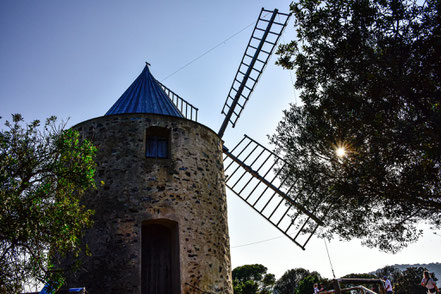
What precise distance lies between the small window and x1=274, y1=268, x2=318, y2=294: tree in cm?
3040

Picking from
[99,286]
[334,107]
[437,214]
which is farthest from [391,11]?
[99,286]

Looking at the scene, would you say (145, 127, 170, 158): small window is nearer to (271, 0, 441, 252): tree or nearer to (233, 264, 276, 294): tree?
(271, 0, 441, 252): tree

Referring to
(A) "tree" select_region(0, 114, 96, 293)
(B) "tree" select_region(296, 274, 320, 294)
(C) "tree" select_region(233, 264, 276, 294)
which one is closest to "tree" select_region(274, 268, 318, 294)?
(C) "tree" select_region(233, 264, 276, 294)

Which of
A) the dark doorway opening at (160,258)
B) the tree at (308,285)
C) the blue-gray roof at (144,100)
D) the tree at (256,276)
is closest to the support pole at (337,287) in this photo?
the dark doorway opening at (160,258)

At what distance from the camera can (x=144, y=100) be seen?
330 inches

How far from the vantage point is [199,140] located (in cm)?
762

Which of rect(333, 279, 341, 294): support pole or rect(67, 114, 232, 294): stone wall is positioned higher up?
rect(67, 114, 232, 294): stone wall

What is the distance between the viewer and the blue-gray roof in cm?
798

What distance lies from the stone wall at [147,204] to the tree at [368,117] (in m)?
1.99

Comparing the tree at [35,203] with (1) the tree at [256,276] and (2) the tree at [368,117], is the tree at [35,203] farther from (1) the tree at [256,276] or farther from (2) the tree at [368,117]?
(1) the tree at [256,276]

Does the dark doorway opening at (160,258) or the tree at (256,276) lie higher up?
the tree at (256,276)

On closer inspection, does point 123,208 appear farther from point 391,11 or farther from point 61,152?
point 391,11

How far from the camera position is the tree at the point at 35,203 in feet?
12.5

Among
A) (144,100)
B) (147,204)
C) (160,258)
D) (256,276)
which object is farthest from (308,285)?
(147,204)
